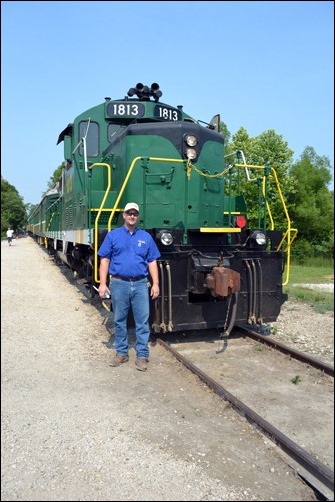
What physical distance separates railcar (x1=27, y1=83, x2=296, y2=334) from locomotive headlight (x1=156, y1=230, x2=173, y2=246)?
0.04 ft

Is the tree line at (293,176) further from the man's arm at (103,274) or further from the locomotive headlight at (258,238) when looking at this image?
the man's arm at (103,274)

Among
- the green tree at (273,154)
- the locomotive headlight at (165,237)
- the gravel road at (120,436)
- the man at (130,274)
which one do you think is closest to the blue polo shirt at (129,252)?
the man at (130,274)

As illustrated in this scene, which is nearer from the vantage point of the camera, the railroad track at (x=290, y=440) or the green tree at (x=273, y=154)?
the railroad track at (x=290, y=440)

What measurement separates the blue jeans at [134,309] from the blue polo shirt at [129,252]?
152 millimetres

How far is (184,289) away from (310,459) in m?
3.01

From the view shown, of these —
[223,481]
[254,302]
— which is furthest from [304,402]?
[254,302]

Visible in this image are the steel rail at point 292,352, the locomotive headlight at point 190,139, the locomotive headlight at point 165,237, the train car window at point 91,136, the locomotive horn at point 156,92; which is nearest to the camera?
the steel rail at point 292,352

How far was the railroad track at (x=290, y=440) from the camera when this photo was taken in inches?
99.6

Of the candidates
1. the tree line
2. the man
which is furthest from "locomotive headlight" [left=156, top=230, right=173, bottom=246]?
the tree line

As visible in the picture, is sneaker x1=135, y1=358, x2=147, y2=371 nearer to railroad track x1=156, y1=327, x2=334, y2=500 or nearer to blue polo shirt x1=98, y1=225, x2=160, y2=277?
railroad track x1=156, y1=327, x2=334, y2=500

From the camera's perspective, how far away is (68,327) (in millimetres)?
6562

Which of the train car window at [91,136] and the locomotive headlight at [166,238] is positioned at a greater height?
the train car window at [91,136]

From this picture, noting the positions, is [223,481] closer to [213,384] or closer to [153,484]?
[153,484]

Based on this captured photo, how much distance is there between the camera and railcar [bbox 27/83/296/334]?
546cm
